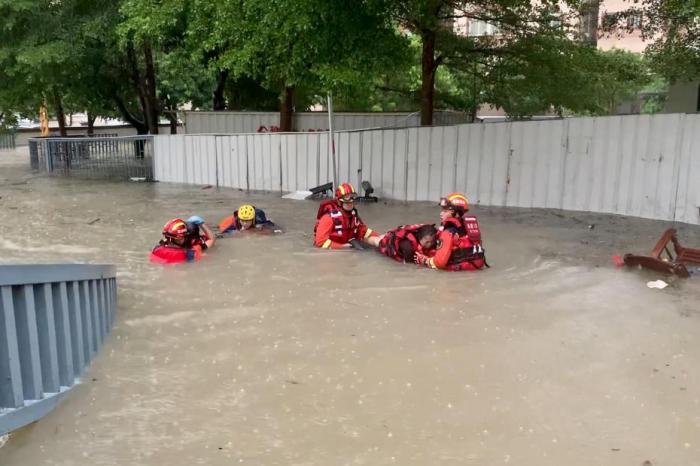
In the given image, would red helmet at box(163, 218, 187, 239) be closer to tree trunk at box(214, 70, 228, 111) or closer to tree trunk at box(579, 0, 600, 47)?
tree trunk at box(579, 0, 600, 47)

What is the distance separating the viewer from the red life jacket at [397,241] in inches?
349

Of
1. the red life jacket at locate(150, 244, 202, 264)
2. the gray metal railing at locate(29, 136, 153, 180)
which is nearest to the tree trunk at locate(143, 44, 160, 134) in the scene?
the gray metal railing at locate(29, 136, 153, 180)

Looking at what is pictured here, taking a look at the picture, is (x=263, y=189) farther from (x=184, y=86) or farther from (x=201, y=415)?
(x=184, y=86)

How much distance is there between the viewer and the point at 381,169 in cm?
1430

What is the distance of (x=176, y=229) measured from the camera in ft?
29.3

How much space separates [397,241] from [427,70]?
24.7 ft

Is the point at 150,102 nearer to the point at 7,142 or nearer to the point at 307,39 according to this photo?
the point at 307,39

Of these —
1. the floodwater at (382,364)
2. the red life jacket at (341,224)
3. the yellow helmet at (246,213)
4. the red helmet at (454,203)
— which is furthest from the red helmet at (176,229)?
the red helmet at (454,203)

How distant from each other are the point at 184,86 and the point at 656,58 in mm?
19261

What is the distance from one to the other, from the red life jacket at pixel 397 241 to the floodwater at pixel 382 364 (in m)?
0.21

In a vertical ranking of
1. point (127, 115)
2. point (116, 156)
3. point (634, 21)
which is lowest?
point (116, 156)

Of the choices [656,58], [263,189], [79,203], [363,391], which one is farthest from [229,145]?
[363,391]

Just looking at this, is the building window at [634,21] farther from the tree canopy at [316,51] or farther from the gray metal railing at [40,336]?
the gray metal railing at [40,336]

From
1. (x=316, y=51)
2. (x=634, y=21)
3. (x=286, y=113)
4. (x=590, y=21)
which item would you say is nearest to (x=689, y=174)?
(x=316, y=51)
